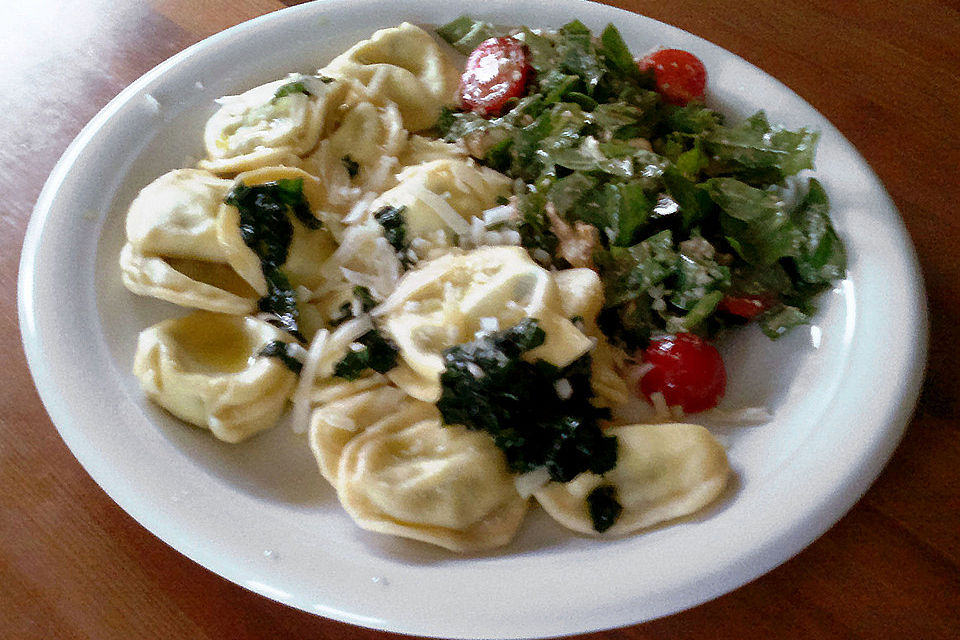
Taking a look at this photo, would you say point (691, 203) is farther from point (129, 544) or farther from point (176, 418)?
point (129, 544)

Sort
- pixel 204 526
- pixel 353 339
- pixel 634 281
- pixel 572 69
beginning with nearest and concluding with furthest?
pixel 204 526
pixel 353 339
pixel 634 281
pixel 572 69

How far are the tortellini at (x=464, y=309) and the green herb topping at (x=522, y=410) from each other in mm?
43

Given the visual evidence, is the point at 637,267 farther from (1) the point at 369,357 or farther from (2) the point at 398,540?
(2) the point at 398,540

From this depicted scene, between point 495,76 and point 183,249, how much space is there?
84cm

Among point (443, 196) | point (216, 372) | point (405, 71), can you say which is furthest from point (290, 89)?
point (216, 372)

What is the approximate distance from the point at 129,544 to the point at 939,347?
155cm

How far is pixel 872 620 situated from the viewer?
42.6 inches

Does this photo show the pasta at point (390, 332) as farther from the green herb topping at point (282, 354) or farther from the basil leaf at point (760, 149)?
the basil leaf at point (760, 149)

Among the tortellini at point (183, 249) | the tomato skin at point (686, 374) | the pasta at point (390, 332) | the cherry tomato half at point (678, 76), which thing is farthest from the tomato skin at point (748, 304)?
the tortellini at point (183, 249)

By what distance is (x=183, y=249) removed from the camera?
135 centimetres

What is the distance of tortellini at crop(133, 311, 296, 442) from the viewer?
118 centimetres

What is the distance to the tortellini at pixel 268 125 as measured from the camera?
1.51m

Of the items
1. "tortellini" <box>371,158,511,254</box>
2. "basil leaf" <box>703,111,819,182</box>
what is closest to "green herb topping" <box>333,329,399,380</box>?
"tortellini" <box>371,158,511,254</box>

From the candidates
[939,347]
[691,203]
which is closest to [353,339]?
[691,203]
